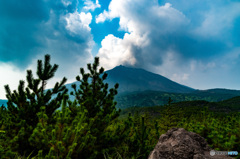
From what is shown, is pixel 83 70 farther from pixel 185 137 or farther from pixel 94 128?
pixel 185 137

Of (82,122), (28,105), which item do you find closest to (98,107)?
(82,122)

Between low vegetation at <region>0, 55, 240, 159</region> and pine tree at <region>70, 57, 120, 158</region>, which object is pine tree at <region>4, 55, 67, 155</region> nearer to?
low vegetation at <region>0, 55, 240, 159</region>

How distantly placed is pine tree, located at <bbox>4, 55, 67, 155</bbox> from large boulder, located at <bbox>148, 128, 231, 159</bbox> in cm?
460

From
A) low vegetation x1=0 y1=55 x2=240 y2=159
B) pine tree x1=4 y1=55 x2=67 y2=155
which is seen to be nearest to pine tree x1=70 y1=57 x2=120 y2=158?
low vegetation x1=0 y1=55 x2=240 y2=159

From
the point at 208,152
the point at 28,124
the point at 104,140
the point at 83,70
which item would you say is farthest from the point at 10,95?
the point at 208,152

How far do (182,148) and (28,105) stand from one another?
575 cm

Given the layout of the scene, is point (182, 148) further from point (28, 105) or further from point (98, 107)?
point (28, 105)

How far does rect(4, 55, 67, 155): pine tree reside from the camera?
202 inches

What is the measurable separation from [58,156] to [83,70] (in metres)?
3.66

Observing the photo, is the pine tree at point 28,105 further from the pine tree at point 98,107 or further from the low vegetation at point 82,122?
the pine tree at point 98,107

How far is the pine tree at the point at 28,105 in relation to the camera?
16.8 feet

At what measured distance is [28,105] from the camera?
5387 millimetres

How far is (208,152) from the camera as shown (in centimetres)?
434

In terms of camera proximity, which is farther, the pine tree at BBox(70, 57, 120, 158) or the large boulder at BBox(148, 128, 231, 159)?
the pine tree at BBox(70, 57, 120, 158)
